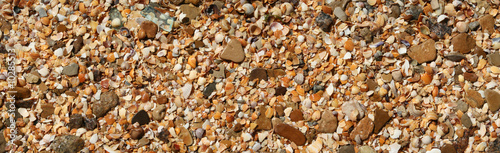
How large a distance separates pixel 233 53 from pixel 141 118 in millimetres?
428

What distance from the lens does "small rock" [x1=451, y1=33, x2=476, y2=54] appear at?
1361 millimetres

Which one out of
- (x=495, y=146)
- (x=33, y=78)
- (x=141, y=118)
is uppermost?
(x=33, y=78)

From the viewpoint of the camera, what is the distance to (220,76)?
1365 millimetres

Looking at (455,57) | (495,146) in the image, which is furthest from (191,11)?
(495,146)

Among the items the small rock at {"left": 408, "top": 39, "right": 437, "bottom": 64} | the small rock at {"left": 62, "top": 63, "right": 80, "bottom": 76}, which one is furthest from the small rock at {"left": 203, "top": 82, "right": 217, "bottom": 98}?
the small rock at {"left": 408, "top": 39, "right": 437, "bottom": 64}

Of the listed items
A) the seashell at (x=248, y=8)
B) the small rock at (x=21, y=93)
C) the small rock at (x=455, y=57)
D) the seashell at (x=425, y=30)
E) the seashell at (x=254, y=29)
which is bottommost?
the small rock at (x=21, y=93)

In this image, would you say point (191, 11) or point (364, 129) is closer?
point (364, 129)

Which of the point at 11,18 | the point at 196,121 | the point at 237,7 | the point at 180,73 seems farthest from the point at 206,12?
the point at 11,18

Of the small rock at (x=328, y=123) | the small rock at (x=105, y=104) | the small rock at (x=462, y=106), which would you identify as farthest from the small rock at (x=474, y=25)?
the small rock at (x=105, y=104)

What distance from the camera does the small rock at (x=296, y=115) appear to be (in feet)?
4.37

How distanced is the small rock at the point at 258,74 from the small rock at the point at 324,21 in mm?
286

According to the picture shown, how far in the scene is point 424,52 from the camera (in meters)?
1.36

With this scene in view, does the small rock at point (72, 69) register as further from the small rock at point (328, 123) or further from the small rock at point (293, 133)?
the small rock at point (328, 123)

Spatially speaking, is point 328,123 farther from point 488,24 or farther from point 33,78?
point 33,78
